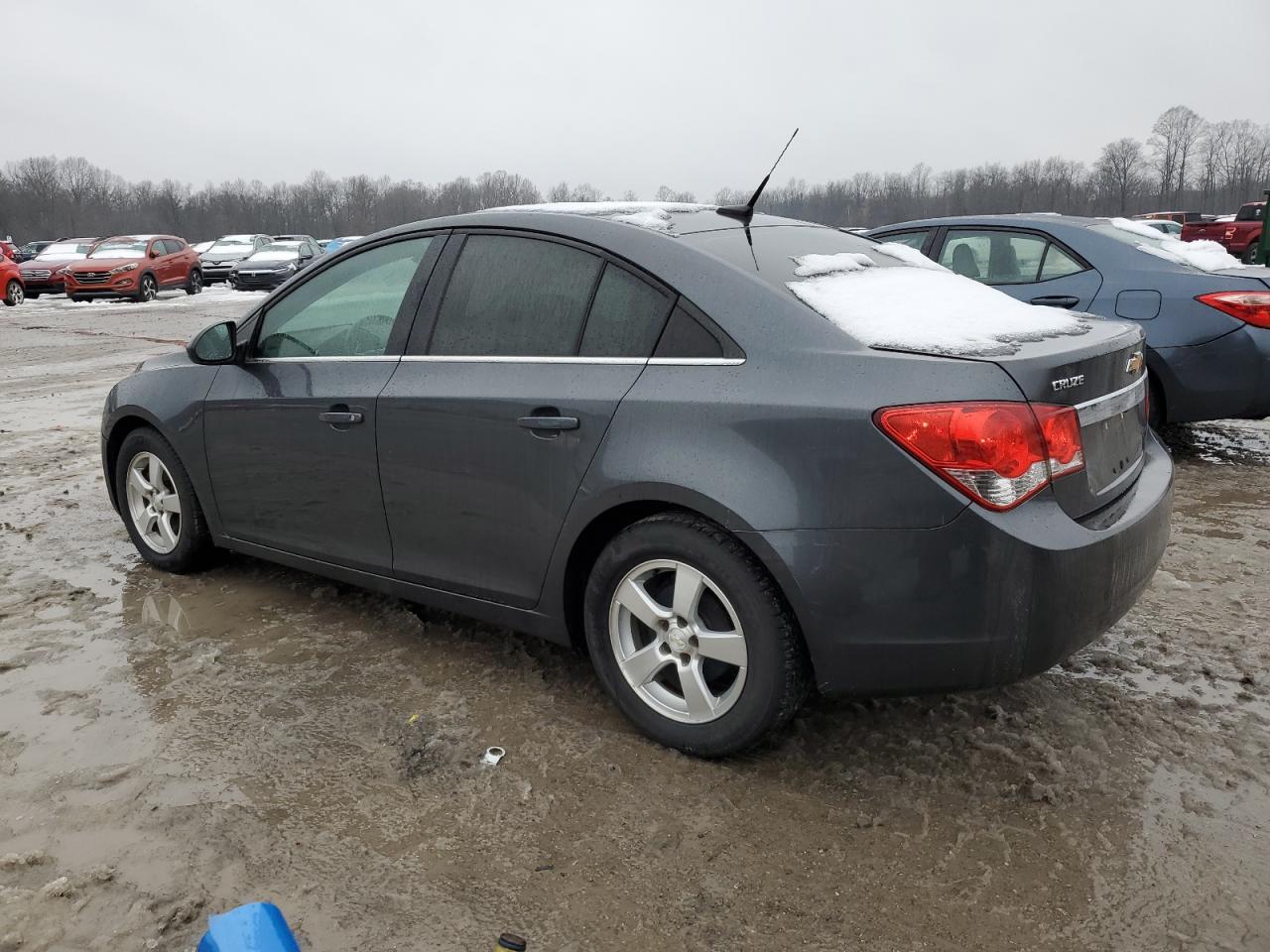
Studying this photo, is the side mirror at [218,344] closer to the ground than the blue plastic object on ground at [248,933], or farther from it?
farther from it

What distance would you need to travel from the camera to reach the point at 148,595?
14.3ft

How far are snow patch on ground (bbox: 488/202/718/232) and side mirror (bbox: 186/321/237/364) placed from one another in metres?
1.29

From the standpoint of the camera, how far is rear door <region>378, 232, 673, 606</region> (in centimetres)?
300

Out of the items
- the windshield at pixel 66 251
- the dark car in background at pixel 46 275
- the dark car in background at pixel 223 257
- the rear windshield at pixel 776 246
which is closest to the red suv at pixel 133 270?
the dark car in background at pixel 46 275

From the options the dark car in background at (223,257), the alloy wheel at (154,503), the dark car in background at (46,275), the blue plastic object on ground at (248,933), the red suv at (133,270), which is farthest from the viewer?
the dark car in background at (223,257)

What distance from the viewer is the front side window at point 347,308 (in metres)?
3.65

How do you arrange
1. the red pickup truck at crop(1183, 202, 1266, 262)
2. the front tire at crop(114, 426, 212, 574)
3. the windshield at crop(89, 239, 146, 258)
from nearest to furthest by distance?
the front tire at crop(114, 426, 212, 574), the windshield at crop(89, 239, 146, 258), the red pickup truck at crop(1183, 202, 1266, 262)

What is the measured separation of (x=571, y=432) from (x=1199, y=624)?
100 inches

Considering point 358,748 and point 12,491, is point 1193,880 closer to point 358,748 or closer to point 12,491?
point 358,748

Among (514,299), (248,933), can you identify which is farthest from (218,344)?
(248,933)

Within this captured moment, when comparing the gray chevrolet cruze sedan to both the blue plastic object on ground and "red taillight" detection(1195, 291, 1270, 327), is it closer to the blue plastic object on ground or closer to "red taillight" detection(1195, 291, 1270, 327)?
the blue plastic object on ground

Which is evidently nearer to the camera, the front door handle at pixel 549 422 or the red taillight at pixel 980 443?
the red taillight at pixel 980 443

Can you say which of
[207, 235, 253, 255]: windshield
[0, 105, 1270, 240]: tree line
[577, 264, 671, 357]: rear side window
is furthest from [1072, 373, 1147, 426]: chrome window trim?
[0, 105, 1270, 240]: tree line

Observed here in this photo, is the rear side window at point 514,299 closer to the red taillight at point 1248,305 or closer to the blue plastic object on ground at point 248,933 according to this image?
the blue plastic object on ground at point 248,933
